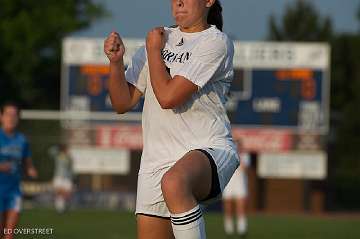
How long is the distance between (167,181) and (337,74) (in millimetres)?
52590

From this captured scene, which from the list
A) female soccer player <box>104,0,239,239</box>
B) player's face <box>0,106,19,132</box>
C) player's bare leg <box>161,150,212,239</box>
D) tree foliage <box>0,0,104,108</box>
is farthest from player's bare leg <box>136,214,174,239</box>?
tree foliage <box>0,0,104,108</box>

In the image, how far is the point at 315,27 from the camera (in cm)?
6103

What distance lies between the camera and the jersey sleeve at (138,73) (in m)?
6.39

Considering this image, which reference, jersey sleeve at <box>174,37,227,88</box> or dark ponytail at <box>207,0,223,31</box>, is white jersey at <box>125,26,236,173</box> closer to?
jersey sleeve at <box>174,37,227,88</box>

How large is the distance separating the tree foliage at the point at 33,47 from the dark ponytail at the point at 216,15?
42.8 metres

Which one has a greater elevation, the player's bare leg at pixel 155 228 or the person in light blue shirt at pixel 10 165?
the player's bare leg at pixel 155 228

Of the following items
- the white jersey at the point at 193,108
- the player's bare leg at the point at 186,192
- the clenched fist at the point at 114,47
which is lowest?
the player's bare leg at the point at 186,192

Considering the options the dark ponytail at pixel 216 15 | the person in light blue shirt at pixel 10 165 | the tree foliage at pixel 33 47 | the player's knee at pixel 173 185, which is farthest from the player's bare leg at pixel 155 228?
the tree foliage at pixel 33 47

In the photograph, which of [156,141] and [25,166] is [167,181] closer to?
[156,141]

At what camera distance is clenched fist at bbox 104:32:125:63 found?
6.18 metres

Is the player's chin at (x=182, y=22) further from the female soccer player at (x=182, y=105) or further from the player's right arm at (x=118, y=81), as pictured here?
the player's right arm at (x=118, y=81)

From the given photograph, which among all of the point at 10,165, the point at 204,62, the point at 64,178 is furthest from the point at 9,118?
the point at 64,178

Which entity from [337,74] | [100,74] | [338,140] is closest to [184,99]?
[100,74]

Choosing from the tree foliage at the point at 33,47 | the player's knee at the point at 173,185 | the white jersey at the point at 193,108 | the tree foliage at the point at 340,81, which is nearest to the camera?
the player's knee at the point at 173,185
